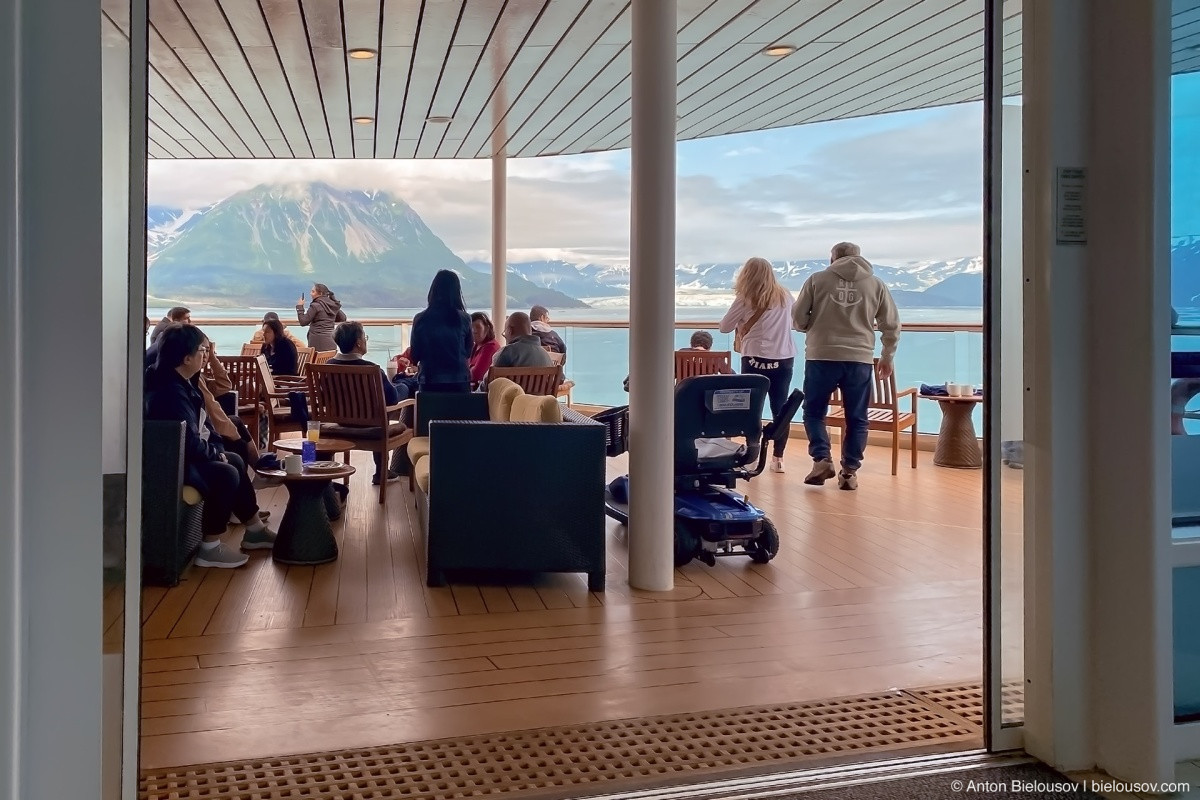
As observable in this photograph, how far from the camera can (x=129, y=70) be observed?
1.76 metres

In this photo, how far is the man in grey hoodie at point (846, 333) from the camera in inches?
239

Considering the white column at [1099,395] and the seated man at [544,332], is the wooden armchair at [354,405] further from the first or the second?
the white column at [1099,395]

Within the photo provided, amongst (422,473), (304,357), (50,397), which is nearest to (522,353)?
→ (422,473)

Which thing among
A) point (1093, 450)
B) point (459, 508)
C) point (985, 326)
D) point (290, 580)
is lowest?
point (290, 580)

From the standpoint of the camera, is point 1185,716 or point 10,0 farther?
Result: point 1185,716

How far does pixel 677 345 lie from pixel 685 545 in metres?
4.72

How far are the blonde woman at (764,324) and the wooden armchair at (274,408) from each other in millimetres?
3010

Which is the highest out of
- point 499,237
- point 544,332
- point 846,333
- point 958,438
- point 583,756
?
point 499,237

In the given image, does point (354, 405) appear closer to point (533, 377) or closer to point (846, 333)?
point (533, 377)

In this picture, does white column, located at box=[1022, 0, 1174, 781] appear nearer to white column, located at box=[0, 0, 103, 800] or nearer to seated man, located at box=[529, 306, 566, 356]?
white column, located at box=[0, 0, 103, 800]

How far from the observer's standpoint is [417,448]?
17.5 feet

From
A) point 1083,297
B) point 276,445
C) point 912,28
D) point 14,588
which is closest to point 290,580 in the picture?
point 276,445

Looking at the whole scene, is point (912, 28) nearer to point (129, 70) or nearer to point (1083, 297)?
point (1083, 297)

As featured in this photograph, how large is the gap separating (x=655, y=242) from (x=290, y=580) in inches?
80.7
